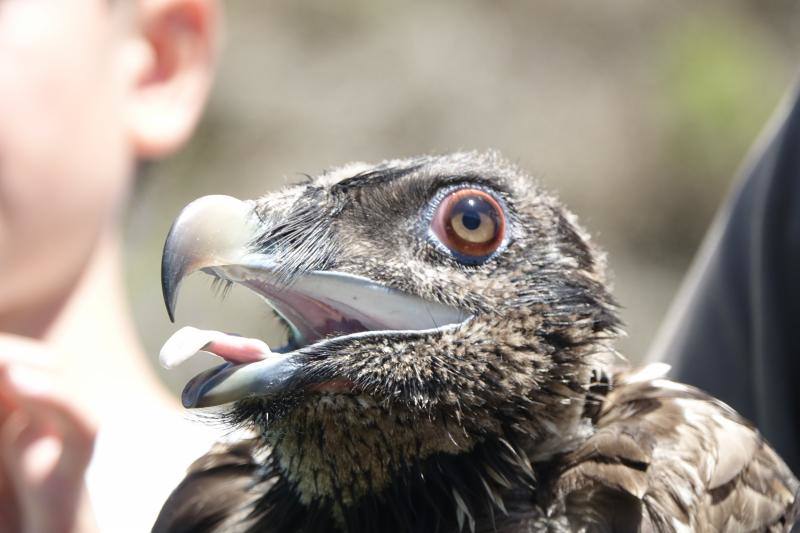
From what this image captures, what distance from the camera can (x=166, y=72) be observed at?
3061mm

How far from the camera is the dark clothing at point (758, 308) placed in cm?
257

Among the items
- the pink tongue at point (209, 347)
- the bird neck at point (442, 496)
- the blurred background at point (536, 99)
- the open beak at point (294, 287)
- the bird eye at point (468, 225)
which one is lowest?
the bird neck at point (442, 496)

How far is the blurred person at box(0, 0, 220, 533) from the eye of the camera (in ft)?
6.28

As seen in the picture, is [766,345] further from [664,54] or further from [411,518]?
[664,54]

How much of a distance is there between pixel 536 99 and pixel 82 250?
8.72 m

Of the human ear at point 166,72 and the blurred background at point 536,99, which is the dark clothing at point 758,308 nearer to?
the human ear at point 166,72

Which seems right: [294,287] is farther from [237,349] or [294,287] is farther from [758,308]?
[758,308]

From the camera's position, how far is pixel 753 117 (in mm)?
10398

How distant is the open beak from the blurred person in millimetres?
385

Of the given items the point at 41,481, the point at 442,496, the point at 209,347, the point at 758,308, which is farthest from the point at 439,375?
the point at 758,308

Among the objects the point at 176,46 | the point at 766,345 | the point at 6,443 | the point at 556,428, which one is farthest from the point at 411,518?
the point at 176,46

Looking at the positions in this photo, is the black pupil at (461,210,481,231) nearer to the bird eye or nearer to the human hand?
the bird eye

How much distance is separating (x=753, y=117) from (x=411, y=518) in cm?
952

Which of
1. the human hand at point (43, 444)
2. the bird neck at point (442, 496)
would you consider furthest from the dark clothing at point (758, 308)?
the human hand at point (43, 444)
